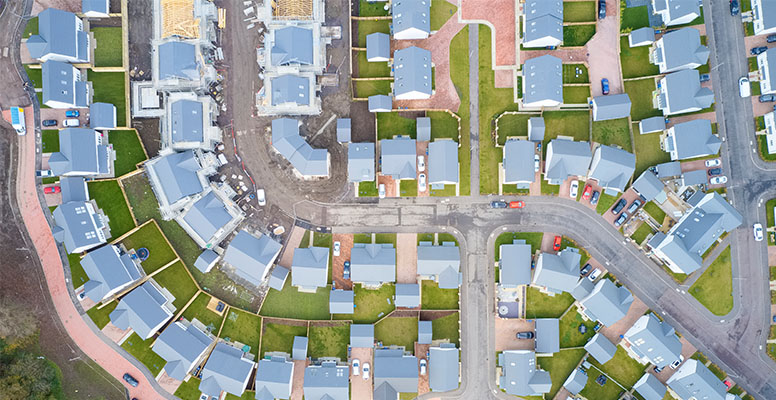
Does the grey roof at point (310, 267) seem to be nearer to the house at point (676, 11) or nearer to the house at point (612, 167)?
the house at point (612, 167)

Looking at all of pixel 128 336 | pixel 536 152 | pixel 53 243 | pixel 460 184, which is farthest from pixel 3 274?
pixel 536 152

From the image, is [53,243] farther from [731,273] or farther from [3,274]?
[731,273]

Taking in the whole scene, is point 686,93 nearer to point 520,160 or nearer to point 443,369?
point 520,160

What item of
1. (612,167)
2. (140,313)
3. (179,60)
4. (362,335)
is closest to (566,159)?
(612,167)

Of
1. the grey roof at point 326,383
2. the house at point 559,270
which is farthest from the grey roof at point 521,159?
the grey roof at point 326,383

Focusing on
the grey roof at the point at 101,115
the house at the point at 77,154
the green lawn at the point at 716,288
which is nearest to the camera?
the house at the point at 77,154

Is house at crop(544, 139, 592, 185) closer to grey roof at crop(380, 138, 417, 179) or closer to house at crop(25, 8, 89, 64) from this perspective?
grey roof at crop(380, 138, 417, 179)

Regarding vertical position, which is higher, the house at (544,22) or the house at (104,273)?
the house at (544,22)

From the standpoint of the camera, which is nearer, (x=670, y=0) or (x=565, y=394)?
(x=670, y=0)
